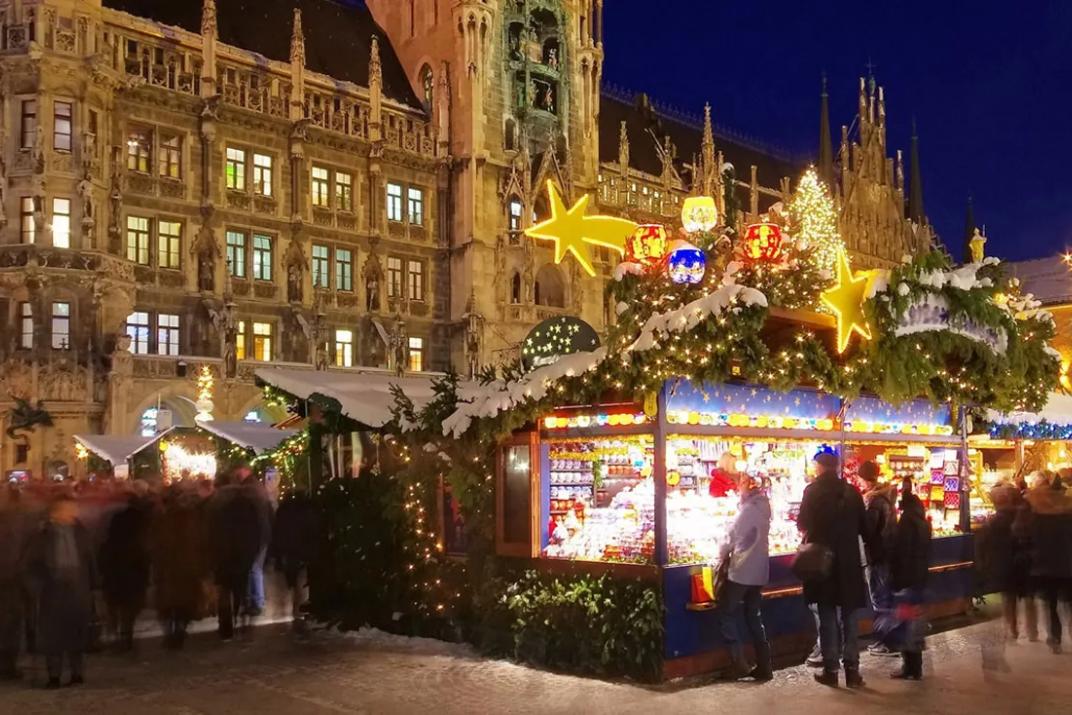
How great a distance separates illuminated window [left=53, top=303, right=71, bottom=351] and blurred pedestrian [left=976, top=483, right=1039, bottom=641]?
2494 cm

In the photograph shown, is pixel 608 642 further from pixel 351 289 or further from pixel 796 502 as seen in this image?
pixel 351 289

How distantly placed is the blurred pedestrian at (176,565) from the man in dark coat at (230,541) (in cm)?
31

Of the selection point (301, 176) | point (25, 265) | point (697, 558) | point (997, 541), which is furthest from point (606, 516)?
point (301, 176)

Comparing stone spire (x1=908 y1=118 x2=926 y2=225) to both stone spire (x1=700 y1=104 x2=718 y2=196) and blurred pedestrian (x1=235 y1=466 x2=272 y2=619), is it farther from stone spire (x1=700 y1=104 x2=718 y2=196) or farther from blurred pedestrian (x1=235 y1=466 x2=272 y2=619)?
blurred pedestrian (x1=235 y1=466 x2=272 y2=619)

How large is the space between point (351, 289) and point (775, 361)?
27.3 m

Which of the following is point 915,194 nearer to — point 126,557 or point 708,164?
point 708,164

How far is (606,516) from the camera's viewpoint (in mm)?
10625

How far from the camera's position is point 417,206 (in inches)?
1517

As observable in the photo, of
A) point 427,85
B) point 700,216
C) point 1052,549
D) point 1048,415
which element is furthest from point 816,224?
point 427,85

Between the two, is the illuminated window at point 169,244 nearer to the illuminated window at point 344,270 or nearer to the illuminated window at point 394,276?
the illuminated window at point 344,270

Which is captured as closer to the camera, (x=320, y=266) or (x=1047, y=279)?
(x=320, y=266)

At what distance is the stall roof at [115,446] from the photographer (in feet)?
79.2

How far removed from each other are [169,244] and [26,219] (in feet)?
13.7

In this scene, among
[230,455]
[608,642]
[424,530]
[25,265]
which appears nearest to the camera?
[608,642]
